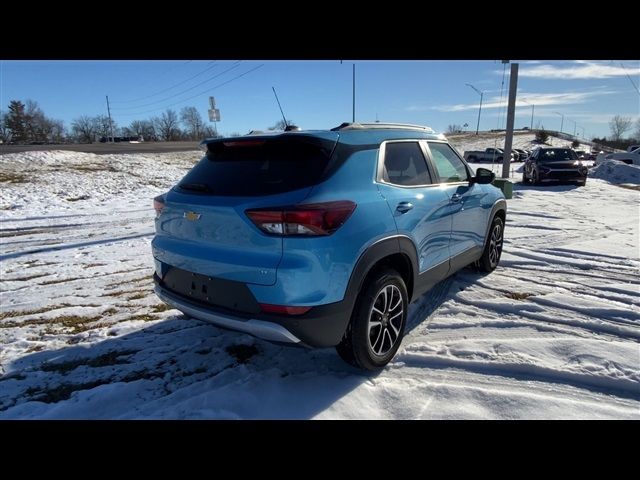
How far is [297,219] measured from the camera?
2.38 m

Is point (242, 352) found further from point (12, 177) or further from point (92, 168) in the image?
point (92, 168)

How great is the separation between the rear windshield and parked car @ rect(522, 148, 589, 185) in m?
16.9

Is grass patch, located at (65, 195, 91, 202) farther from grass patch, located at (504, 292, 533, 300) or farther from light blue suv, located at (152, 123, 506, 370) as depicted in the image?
grass patch, located at (504, 292, 533, 300)

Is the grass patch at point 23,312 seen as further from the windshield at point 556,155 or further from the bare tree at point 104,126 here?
the bare tree at point 104,126

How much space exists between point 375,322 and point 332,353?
62 cm

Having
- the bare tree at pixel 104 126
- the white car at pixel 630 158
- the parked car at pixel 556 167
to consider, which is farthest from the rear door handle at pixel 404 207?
the bare tree at pixel 104 126

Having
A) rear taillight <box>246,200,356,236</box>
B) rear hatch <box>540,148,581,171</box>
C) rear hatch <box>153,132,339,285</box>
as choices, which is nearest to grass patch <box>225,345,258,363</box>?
rear hatch <box>153,132,339,285</box>

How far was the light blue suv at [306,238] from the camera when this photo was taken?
2.43 meters

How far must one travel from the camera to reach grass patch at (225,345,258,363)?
3.26 metres

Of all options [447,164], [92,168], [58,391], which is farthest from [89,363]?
[92,168]

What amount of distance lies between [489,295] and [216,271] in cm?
327
